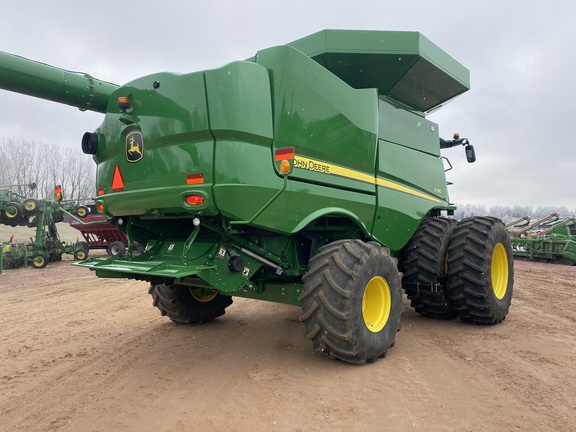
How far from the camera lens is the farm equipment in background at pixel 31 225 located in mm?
13867

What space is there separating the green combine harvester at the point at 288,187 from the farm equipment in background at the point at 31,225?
11.3m

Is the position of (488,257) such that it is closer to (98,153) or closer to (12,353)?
(98,153)

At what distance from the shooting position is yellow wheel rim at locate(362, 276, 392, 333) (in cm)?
412

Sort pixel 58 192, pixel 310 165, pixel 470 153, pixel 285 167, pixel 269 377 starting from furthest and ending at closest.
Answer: pixel 470 153 < pixel 58 192 < pixel 310 165 < pixel 269 377 < pixel 285 167

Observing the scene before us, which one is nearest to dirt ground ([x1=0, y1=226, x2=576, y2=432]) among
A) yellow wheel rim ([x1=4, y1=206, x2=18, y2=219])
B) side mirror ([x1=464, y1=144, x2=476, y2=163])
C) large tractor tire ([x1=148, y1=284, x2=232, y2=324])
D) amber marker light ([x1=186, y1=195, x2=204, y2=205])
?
large tractor tire ([x1=148, y1=284, x2=232, y2=324])

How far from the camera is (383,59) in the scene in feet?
16.3

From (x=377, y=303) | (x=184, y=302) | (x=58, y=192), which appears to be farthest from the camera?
(x=184, y=302)

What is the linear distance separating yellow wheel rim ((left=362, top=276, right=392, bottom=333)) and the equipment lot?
411 millimetres

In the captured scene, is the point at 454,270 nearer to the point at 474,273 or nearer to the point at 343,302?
the point at 474,273

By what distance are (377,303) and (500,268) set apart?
287cm

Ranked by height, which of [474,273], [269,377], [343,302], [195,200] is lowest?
[269,377]

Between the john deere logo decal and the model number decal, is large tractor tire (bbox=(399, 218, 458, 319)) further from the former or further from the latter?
the john deere logo decal

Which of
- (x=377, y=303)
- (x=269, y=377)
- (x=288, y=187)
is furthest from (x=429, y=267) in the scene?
(x=269, y=377)

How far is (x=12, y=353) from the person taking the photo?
4.46m
